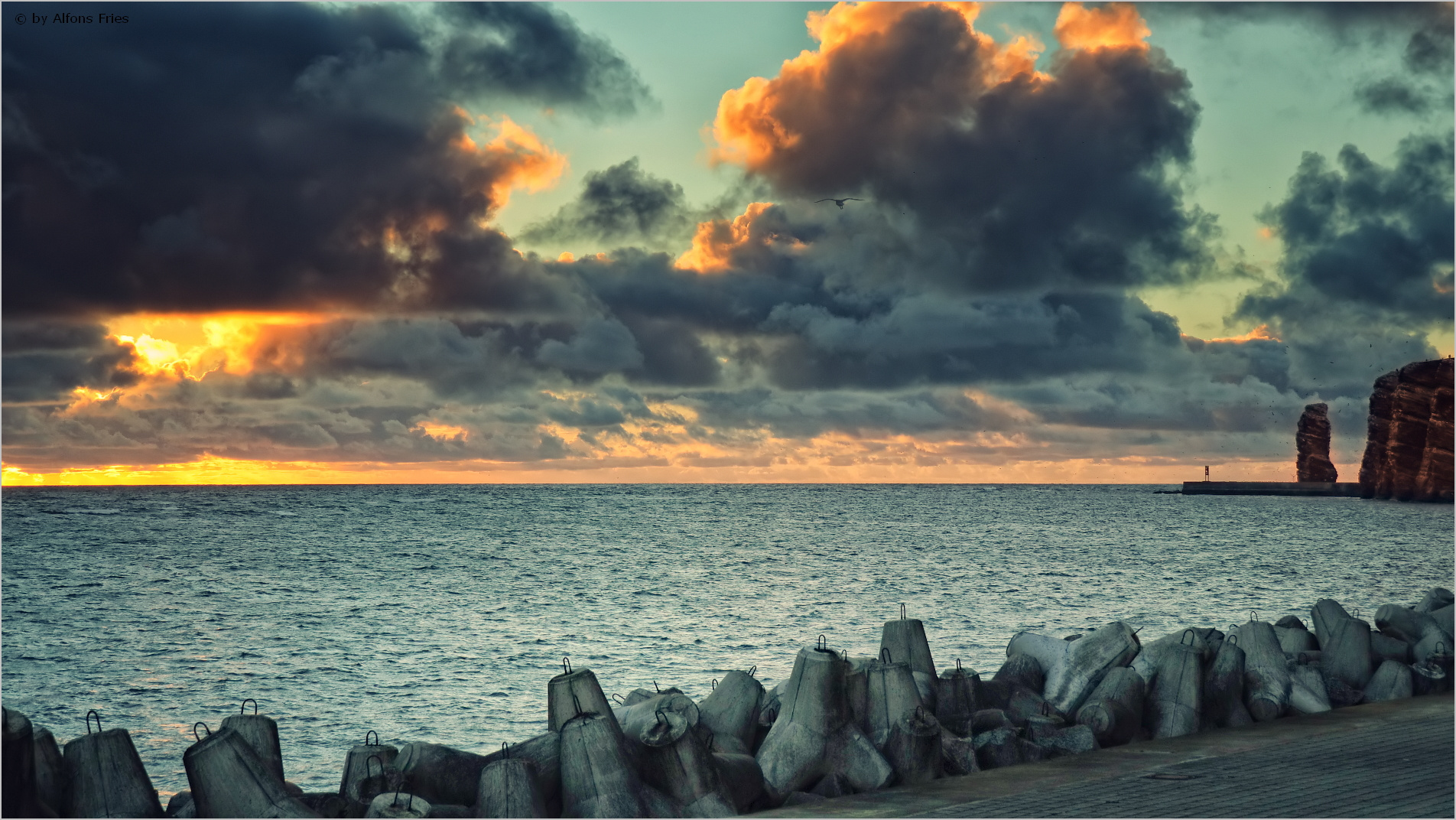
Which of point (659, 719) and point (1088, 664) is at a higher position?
point (659, 719)

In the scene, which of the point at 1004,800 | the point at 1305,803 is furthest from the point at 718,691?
the point at 1305,803

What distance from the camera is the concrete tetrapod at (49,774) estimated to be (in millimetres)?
8406

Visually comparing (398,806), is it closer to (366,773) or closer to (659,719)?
(366,773)

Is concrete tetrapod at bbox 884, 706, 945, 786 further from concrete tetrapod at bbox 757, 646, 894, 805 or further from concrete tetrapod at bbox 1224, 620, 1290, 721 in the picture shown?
concrete tetrapod at bbox 1224, 620, 1290, 721

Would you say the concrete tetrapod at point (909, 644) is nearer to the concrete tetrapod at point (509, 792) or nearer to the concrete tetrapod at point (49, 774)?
the concrete tetrapod at point (509, 792)

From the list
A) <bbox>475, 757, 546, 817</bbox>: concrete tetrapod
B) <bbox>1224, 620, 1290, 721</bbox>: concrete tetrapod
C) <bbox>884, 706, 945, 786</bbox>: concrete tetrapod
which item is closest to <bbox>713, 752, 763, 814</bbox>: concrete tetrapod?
<bbox>884, 706, 945, 786</bbox>: concrete tetrapod

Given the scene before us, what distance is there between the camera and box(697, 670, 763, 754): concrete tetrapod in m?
10.6

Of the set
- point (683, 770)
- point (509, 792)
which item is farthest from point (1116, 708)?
point (509, 792)

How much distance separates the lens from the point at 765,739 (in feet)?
33.6

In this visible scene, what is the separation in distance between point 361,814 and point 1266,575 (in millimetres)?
45618

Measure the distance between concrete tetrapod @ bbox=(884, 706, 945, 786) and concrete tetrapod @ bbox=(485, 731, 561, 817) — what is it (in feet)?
7.99

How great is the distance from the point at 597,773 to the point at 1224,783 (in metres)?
4.10

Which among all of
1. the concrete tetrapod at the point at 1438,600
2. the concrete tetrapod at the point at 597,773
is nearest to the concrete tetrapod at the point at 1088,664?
the concrete tetrapod at the point at 597,773

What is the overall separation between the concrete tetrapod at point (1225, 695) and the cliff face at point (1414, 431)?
385 feet
